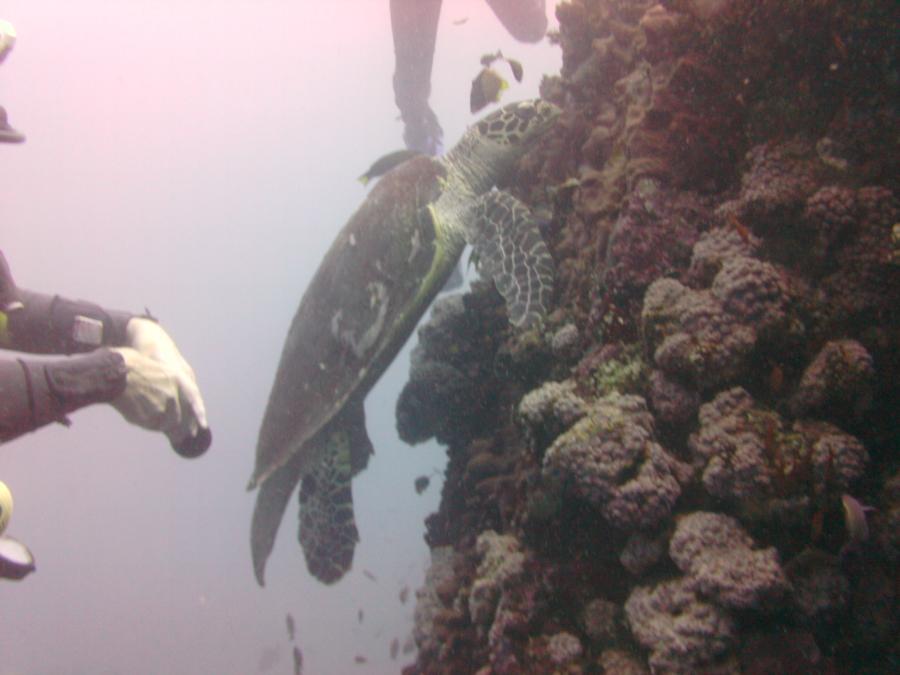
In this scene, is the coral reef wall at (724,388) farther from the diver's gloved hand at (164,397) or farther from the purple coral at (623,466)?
the diver's gloved hand at (164,397)

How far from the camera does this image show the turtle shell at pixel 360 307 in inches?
191

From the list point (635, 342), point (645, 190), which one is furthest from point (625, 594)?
point (645, 190)

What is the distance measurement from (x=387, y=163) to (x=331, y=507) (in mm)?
3818

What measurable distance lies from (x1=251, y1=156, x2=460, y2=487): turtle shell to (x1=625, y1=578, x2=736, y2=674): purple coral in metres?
3.00

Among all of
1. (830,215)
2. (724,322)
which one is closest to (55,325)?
(724,322)

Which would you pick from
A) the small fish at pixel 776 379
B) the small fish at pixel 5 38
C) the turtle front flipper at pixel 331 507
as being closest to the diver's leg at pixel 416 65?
the turtle front flipper at pixel 331 507

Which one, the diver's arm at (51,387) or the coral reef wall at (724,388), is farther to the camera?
the coral reef wall at (724,388)

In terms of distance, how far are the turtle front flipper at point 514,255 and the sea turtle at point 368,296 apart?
1 cm

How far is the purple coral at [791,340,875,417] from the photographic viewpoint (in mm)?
2482

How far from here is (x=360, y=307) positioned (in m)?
4.96

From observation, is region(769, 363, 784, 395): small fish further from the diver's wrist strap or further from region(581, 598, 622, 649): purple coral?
the diver's wrist strap

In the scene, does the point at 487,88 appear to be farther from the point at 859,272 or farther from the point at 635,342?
the point at 859,272

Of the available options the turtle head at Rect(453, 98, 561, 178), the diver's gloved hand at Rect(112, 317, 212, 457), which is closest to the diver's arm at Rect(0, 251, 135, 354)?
the diver's gloved hand at Rect(112, 317, 212, 457)

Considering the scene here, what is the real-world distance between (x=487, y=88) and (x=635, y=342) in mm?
3679
